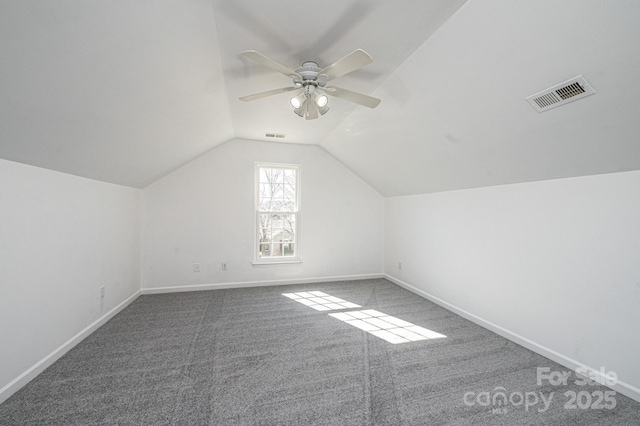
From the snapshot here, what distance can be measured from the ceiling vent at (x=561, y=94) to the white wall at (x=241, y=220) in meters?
3.40

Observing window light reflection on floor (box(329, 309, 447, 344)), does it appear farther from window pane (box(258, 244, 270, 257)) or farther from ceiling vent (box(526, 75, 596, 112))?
ceiling vent (box(526, 75, 596, 112))

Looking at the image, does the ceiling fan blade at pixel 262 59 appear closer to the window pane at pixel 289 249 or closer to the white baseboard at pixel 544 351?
the white baseboard at pixel 544 351

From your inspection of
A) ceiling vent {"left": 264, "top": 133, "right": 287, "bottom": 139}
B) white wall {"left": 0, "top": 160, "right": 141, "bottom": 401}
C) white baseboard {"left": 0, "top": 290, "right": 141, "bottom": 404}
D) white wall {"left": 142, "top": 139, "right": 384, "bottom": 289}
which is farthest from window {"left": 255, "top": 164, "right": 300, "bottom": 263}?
white baseboard {"left": 0, "top": 290, "right": 141, "bottom": 404}

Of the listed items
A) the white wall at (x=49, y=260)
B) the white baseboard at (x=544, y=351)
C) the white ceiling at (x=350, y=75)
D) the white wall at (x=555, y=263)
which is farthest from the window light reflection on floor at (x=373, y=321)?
the white wall at (x=49, y=260)

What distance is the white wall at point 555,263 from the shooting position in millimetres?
1963

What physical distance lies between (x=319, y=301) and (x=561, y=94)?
337 centimetres

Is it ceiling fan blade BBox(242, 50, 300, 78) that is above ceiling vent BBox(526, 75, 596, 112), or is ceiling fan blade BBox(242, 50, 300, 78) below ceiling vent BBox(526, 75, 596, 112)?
above

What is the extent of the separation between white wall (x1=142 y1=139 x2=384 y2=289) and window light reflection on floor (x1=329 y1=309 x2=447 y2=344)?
64.8 inches

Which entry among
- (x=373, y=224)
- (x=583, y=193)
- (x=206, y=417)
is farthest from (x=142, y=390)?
(x=373, y=224)

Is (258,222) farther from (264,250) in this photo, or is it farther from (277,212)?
(264,250)

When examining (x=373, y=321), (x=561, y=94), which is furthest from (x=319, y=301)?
(x=561, y=94)

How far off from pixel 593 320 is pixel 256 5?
332cm

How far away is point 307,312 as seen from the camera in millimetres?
3480

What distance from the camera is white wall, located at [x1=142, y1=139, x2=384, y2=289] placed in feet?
13.9
